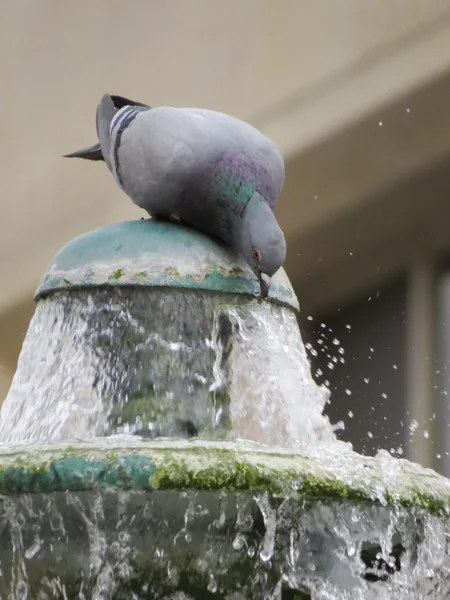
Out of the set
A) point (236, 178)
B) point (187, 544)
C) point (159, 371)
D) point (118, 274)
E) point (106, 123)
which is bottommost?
point (187, 544)

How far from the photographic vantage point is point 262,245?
206cm

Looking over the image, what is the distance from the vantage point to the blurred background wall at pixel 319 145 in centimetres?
470

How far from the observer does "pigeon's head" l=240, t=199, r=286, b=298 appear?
2.04m

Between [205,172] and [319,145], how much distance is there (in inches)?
109

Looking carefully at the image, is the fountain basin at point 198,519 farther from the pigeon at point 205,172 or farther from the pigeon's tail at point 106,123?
the pigeon's tail at point 106,123

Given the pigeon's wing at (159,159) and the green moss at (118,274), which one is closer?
the green moss at (118,274)

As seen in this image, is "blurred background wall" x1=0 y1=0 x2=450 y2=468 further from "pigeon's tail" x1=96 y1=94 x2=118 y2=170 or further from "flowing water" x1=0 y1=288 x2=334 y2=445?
"flowing water" x1=0 y1=288 x2=334 y2=445

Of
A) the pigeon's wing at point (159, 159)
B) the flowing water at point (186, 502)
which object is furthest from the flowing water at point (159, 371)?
the pigeon's wing at point (159, 159)

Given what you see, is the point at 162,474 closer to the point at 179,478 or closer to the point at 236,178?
the point at 179,478

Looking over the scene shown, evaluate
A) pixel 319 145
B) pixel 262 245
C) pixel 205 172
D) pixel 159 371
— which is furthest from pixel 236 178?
pixel 319 145

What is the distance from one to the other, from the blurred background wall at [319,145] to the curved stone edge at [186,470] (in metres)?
3.10

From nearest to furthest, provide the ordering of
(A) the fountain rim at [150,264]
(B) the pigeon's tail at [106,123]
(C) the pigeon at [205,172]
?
(A) the fountain rim at [150,264], (C) the pigeon at [205,172], (B) the pigeon's tail at [106,123]

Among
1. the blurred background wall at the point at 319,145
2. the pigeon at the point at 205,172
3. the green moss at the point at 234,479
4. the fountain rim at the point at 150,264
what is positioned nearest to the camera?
the green moss at the point at 234,479

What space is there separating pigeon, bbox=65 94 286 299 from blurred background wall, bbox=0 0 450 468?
2.35 m
